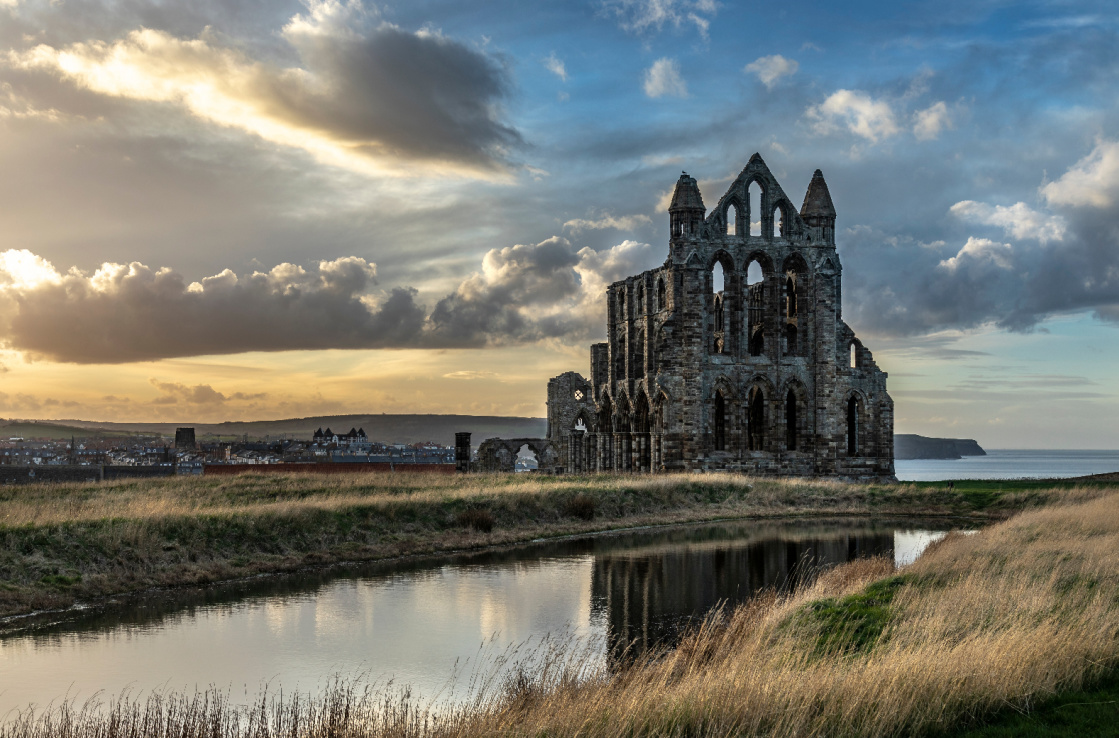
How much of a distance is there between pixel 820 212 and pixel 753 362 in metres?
10.8

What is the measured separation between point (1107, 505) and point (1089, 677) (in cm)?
2055

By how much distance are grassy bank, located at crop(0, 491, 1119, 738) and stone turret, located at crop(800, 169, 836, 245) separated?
145 ft

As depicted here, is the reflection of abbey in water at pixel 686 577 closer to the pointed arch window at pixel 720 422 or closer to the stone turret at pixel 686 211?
the pointed arch window at pixel 720 422

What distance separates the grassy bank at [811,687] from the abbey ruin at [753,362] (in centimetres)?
3825

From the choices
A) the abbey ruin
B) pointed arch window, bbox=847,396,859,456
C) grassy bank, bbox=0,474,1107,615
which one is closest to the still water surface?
grassy bank, bbox=0,474,1107,615

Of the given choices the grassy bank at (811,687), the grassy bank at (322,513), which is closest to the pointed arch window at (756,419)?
the grassy bank at (322,513)

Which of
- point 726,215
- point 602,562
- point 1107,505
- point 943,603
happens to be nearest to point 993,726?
point 943,603

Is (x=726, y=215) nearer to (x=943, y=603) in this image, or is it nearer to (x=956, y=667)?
(x=943, y=603)

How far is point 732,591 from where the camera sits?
63.3ft

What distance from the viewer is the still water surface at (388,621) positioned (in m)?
12.6

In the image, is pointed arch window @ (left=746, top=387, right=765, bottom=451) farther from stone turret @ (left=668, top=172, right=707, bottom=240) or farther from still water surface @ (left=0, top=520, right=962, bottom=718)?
still water surface @ (left=0, top=520, right=962, bottom=718)

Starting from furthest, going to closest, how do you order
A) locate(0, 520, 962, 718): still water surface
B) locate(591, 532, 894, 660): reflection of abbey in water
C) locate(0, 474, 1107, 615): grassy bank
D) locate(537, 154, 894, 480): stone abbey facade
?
locate(537, 154, 894, 480): stone abbey facade < locate(0, 474, 1107, 615): grassy bank < locate(591, 532, 894, 660): reflection of abbey in water < locate(0, 520, 962, 718): still water surface

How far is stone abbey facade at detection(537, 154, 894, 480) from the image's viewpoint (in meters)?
52.7

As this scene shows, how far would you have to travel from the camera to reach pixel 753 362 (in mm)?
54438
